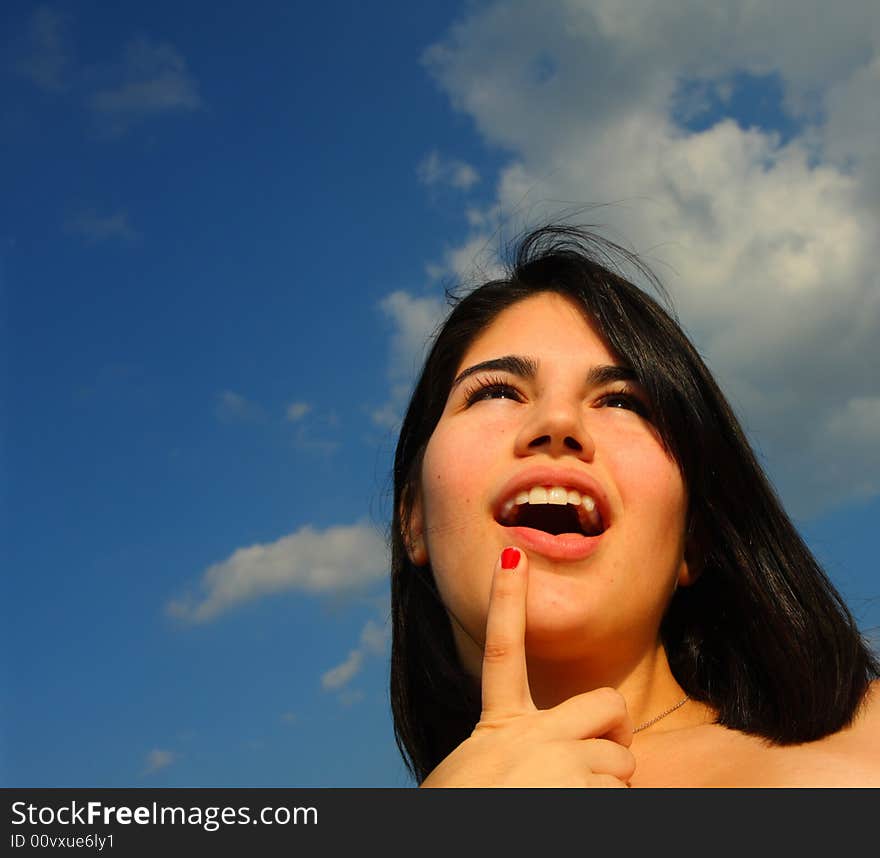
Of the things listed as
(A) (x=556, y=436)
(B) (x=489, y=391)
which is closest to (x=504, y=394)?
(B) (x=489, y=391)

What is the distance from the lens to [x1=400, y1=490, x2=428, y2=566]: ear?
4.24m

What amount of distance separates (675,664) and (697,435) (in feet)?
3.68

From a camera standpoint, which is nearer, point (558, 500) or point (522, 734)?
point (522, 734)

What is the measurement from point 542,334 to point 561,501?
3.01 ft

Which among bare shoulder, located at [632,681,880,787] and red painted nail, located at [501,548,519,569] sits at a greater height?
red painted nail, located at [501,548,519,569]

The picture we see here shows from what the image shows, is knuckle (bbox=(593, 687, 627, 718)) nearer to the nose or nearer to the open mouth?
the open mouth

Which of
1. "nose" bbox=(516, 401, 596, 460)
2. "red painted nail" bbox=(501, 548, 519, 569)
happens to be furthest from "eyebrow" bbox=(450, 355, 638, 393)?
"red painted nail" bbox=(501, 548, 519, 569)

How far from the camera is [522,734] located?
2.71 meters

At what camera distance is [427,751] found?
15.5 feet

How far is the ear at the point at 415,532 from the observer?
167 inches

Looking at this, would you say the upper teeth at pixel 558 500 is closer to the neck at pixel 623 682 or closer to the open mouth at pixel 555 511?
the open mouth at pixel 555 511
